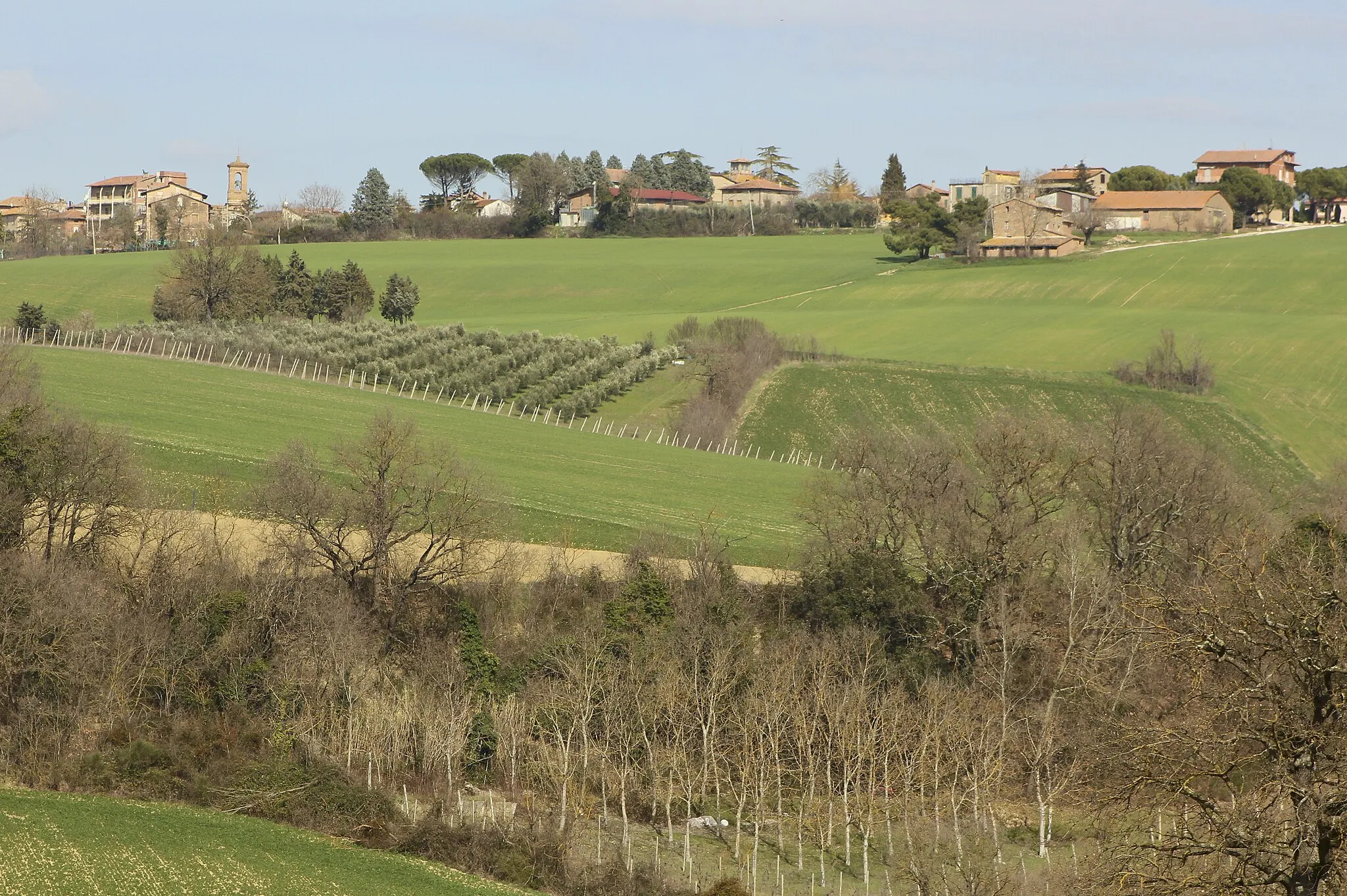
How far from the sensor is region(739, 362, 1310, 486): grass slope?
71062 millimetres

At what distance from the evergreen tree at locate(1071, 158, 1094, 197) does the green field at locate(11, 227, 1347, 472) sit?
2372 centimetres

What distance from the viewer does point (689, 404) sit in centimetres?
7438

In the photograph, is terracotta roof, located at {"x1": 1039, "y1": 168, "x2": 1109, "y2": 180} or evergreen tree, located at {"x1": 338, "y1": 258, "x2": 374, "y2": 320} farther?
terracotta roof, located at {"x1": 1039, "y1": 168, "x2": 1109, "y2": 180}

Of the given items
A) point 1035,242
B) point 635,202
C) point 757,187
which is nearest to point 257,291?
point 1035,242

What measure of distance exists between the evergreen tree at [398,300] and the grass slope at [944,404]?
32.8 m

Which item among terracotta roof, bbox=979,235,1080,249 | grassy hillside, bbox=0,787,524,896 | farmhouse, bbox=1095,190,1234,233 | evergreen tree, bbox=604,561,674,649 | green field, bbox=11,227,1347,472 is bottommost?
grassy hillside, bbox=0,787,524,896

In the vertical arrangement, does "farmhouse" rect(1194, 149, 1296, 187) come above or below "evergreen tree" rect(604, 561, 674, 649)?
above

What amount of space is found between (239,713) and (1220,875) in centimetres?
2620

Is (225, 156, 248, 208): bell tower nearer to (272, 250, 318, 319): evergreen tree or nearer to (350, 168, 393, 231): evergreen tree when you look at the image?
(350, 168, 393, 231): evergreen tree

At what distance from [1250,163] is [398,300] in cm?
10821

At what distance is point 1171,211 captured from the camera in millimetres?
136250

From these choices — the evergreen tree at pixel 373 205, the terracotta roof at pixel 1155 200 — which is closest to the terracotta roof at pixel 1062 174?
the terracotta roof at pixel 1155 200

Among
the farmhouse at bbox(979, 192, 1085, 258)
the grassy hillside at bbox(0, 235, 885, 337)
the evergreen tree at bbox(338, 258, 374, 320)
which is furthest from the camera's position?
the farmhouse at bbox(979, 192, 1085, 258)

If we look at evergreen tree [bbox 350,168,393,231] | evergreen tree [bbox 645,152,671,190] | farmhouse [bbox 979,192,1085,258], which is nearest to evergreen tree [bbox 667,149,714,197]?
evergreen tree [bbox 645,152,671,190]
